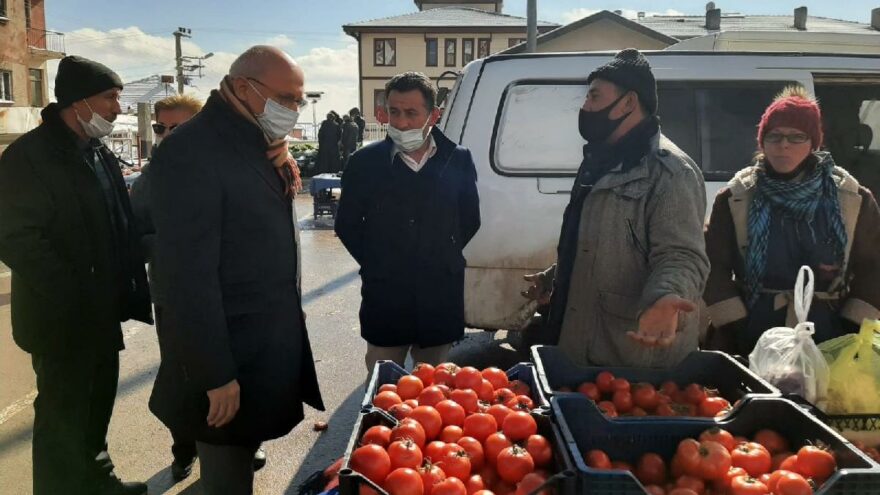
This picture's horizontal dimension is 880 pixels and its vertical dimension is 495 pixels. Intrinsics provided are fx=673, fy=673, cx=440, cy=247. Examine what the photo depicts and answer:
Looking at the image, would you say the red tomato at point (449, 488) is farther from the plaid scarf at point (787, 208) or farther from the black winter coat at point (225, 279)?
the plaid scarf at point (787, 208)

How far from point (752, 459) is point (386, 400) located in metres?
1.05

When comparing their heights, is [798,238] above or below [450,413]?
above

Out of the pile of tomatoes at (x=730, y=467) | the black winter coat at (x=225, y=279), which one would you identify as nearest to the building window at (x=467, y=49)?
the black winter coat at (x=225, y=279)

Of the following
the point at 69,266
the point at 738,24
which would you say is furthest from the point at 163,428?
the point at 738,24

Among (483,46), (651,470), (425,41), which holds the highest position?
(425,41)

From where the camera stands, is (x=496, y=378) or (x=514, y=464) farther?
(x=496, y=378)

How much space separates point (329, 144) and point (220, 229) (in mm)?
16235

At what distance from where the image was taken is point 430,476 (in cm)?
172

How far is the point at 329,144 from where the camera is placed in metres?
18.1

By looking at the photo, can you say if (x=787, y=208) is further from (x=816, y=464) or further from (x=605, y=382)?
(x=816, y=464)

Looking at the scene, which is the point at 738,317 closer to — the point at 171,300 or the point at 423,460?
the point at 423,460

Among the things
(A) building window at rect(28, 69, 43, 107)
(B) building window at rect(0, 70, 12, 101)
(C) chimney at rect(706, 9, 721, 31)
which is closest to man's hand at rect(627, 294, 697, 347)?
(C) chimney at rect(706, 9, 721, 31)

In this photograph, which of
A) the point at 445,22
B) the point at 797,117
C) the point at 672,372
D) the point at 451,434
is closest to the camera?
the point at 451,434

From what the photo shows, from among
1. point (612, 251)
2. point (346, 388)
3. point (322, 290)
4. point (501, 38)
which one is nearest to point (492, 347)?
point (346, 388)
